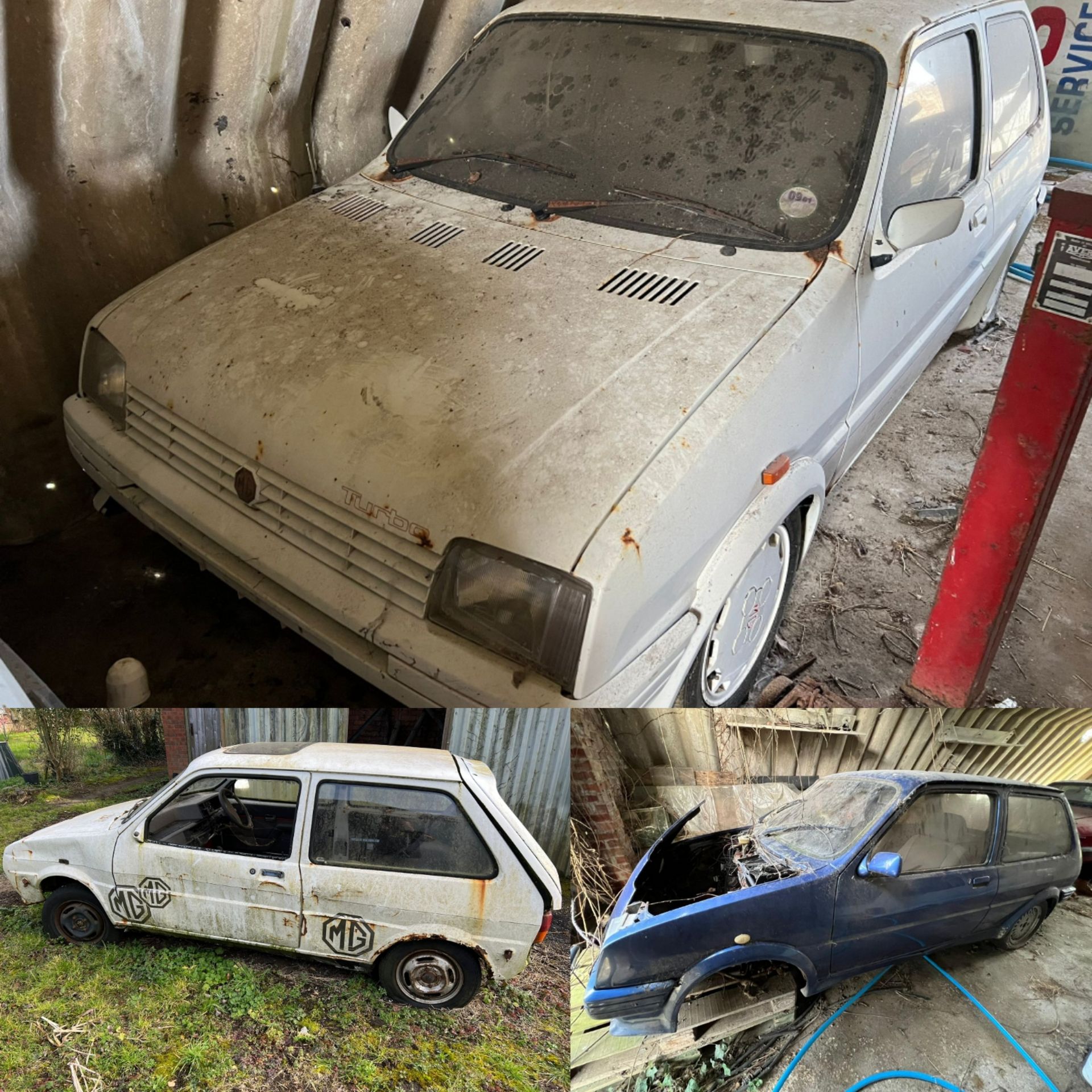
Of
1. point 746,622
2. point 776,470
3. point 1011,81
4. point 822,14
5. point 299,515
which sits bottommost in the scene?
point 746,622

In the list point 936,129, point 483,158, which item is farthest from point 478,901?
point 936,129

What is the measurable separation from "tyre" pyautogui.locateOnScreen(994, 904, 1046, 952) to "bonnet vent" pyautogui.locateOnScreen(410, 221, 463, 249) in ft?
7.53

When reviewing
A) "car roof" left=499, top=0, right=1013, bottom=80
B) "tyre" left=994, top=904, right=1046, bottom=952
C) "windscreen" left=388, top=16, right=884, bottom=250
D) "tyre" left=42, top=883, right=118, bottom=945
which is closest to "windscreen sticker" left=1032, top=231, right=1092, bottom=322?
"windscreen" left=388, top=16, right=884, bottom=250

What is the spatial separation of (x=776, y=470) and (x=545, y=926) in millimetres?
1231

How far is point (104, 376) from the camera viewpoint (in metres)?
2.56

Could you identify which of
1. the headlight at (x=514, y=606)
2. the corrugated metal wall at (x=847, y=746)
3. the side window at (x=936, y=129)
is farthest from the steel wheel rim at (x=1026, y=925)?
the side window at (x=936, y=129)

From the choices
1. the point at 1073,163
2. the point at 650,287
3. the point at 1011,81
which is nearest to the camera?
the point at 650,287

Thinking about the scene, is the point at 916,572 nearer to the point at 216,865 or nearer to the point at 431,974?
the point at 431,974

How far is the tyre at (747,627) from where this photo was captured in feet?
7.41

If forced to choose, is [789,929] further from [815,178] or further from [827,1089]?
[815,178]

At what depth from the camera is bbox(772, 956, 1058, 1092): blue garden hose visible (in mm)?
1661

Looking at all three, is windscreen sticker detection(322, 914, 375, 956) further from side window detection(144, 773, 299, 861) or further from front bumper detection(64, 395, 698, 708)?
front bumper detection(64, 395, 698, 708)

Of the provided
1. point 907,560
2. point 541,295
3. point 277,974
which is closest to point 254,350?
point 541,295

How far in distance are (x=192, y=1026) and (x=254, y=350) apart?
1586mm
